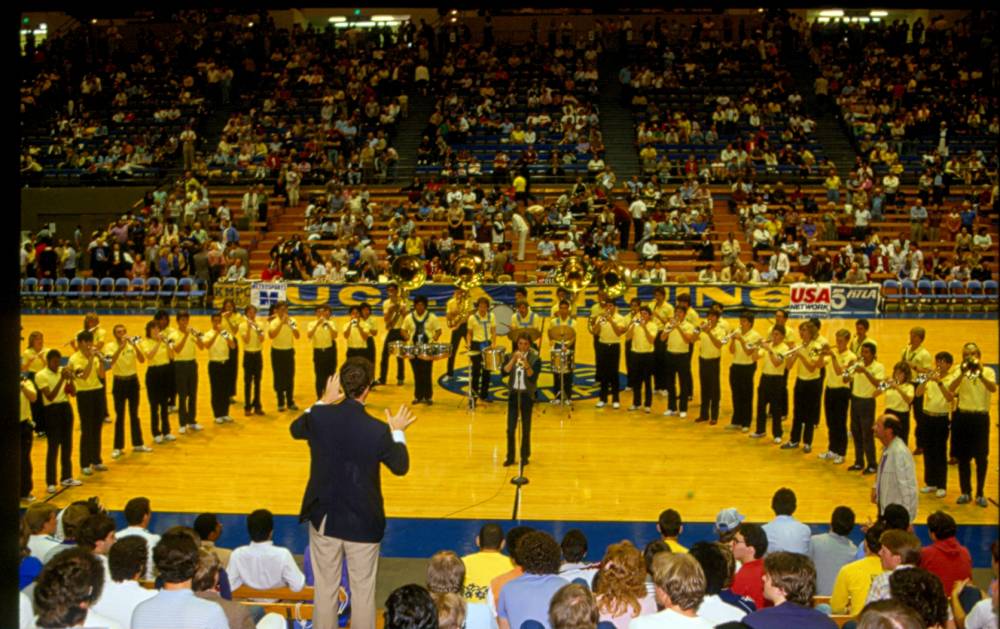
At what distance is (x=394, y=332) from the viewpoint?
1480cm

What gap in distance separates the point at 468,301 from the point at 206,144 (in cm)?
2184

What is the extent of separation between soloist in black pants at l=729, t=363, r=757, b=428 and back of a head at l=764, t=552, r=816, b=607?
27.7 feet

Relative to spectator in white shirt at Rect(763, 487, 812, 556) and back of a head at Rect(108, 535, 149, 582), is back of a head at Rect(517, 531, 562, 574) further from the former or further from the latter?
spectator in white shirt at Rect(763, 487, 812, 556)

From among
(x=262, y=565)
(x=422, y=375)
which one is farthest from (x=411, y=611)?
(x=422, y=375)

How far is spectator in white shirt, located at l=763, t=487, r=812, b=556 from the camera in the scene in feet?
24.0

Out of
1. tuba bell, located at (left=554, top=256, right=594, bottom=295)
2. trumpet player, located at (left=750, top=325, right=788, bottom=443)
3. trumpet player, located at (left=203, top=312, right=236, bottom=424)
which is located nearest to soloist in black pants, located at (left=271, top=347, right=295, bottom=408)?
trumpet player, located at (left=203, top=312, right=236, bottom=424)

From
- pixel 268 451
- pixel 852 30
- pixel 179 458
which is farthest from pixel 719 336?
pixel 852 30

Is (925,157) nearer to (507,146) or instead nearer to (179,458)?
(507,146)

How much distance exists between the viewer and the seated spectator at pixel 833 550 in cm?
720

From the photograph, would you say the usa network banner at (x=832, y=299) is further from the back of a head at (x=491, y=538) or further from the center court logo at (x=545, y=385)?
the back of a head at (x=491, y=538)

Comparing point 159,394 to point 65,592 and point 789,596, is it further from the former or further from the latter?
point 789,596

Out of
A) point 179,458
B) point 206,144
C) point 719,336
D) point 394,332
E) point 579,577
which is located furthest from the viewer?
point 206,144

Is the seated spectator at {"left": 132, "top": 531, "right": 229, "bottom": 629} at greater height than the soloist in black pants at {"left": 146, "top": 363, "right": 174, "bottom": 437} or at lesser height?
greater

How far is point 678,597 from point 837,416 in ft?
26.3
